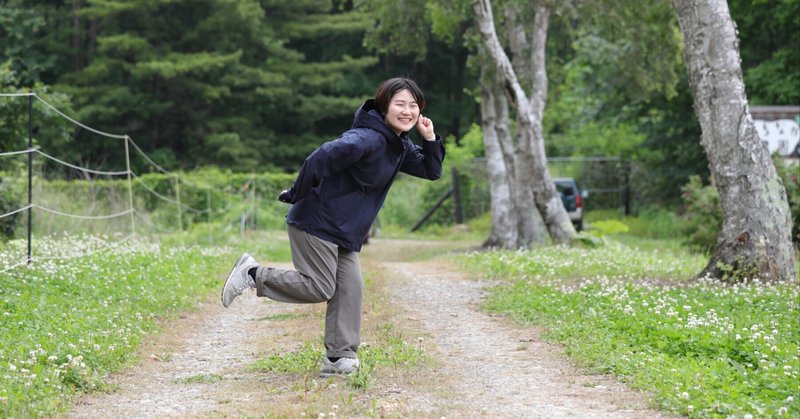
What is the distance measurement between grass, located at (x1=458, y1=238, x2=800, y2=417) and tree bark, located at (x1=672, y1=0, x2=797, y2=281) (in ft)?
1.58

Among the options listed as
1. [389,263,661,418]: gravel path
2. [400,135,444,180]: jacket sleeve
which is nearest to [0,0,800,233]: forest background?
[389,263,661,418]: gravel path

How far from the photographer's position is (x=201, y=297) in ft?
37.9

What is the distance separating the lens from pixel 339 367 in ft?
21.5

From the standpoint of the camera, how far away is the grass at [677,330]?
5579mm

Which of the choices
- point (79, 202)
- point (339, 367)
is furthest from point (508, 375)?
point (79, 202)

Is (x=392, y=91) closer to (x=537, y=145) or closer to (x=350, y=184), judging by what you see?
(x=350, y=184)

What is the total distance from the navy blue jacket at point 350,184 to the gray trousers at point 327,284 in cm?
10

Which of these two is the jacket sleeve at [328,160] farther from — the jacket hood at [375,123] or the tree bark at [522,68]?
the tree bark at [522,68]

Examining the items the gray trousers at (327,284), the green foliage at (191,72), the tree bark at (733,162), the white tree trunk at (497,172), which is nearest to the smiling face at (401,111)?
Result: the gray trousers at (327,284)

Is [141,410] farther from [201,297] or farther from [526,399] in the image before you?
[201,297]

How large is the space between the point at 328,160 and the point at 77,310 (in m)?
3.48

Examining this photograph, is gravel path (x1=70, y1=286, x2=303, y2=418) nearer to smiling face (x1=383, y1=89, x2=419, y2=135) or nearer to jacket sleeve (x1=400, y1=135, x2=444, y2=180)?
jacket sleeve (x1=400, y1=135, x2=444, y2=180)

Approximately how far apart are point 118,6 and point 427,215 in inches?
570

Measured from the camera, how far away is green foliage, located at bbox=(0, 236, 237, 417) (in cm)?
601
